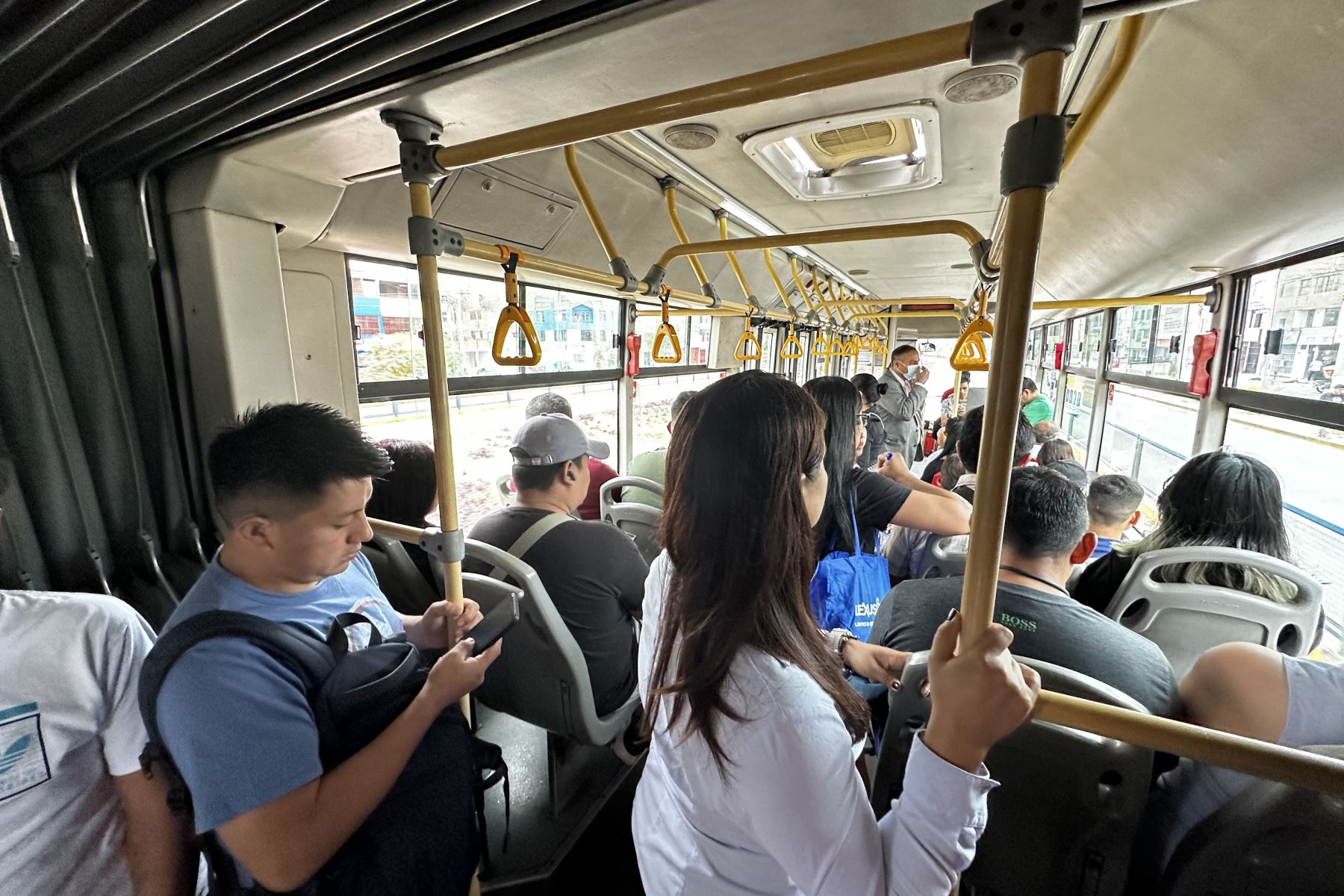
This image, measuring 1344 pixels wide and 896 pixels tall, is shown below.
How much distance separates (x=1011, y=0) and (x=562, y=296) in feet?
11.8

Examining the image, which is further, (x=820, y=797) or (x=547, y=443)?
(x=547, y=443)

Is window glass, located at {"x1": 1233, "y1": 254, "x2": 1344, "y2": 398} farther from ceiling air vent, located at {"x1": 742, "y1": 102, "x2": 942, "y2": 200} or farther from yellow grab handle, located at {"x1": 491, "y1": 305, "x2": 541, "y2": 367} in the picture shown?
yellow grab handle, located at {"x1": 491, "y1": 305, "x2": 541, "y2": 367}

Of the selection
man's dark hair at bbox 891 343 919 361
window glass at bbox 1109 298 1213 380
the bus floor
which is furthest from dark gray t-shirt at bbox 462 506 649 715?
man's dark hair at bbox 891 343 919 361

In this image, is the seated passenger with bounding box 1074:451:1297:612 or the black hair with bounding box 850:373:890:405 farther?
the black hair with bounding box 850:373:890:405

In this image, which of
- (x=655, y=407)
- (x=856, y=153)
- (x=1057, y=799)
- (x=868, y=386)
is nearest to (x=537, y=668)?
(x=1057, y=799)

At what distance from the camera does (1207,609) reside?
172 centimetres

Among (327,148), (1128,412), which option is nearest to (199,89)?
(327,148)

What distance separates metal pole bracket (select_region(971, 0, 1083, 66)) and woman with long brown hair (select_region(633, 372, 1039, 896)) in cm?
49

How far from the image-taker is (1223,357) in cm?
290

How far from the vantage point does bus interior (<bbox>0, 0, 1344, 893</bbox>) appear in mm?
949

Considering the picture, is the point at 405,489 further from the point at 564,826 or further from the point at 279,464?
the point at 564,826

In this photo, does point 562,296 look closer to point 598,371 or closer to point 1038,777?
point 598,371

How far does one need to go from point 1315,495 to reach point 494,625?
11.3 feet

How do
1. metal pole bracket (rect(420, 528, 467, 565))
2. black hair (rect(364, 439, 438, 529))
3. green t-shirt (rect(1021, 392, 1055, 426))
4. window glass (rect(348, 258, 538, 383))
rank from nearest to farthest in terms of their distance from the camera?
metal pole bracket (rect(420, 528, 467, 565)) < black hair (rect(364, 439, 438, 529)) < window glass (rect(348, 258, 538, 383)) < green t-shirt (rect(1021, 392, 1055, 426))
